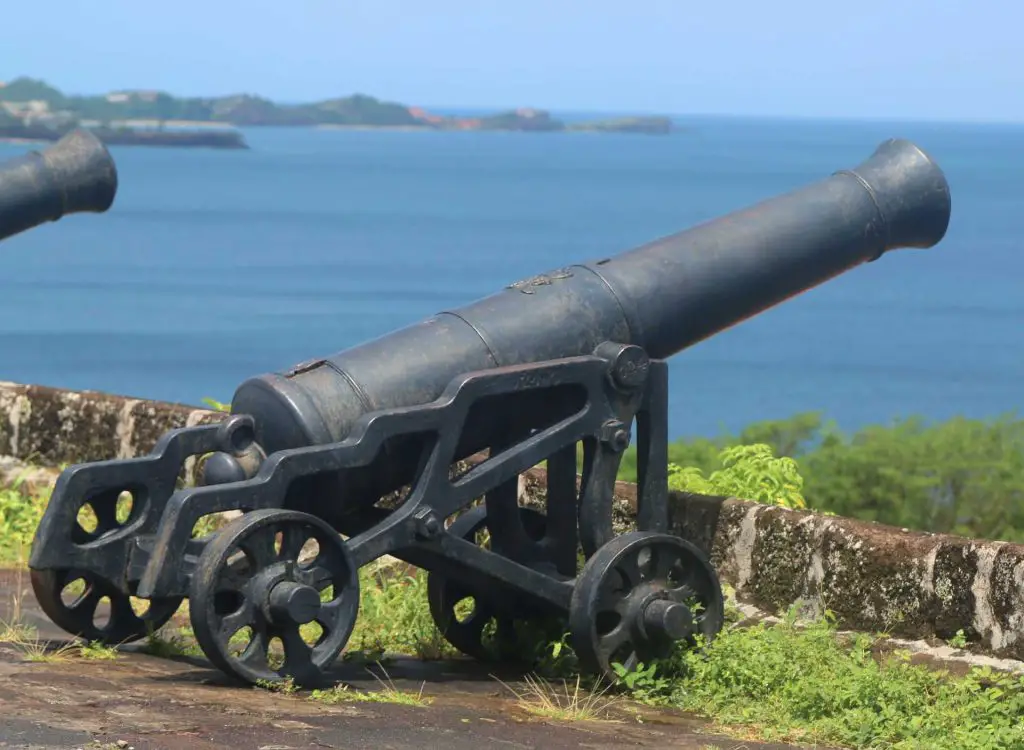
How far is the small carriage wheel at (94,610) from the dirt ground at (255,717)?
5.9 inches

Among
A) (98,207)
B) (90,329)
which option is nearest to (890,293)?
(90,329)

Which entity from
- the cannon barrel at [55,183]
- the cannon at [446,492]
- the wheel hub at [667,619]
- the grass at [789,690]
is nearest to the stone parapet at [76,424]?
the cannon barrel at [55,183]

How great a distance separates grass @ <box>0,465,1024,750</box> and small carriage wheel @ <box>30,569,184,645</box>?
7 cm

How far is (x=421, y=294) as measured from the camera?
66062 millimetres

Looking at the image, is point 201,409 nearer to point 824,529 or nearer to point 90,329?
point 824,529

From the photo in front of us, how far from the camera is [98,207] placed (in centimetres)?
934

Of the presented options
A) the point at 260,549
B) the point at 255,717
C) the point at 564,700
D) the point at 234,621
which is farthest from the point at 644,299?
the point at 255,717

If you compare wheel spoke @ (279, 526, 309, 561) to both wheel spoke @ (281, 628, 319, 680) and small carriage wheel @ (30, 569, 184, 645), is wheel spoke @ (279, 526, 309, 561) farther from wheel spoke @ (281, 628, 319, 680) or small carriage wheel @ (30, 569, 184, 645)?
small carriage wheel @ (30, 569, 184, 645)

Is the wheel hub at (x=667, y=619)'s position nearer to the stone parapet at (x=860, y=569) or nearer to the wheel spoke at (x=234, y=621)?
the stone parapet at (x=860, y=569)

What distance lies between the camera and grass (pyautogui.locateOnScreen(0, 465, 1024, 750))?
5457mm

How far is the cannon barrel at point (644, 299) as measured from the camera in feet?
19.2

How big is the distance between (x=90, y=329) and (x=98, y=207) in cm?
5080

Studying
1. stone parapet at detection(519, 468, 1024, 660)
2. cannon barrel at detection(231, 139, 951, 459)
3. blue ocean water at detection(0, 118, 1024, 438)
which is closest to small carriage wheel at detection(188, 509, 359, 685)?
cannon barrel at detection(231, 139, 951, 459)

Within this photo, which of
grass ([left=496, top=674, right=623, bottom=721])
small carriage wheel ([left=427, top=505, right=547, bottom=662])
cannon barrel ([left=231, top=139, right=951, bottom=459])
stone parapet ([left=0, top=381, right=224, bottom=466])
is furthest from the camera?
stone parapet ([left=0, top=381, right=224, bottom=466])
